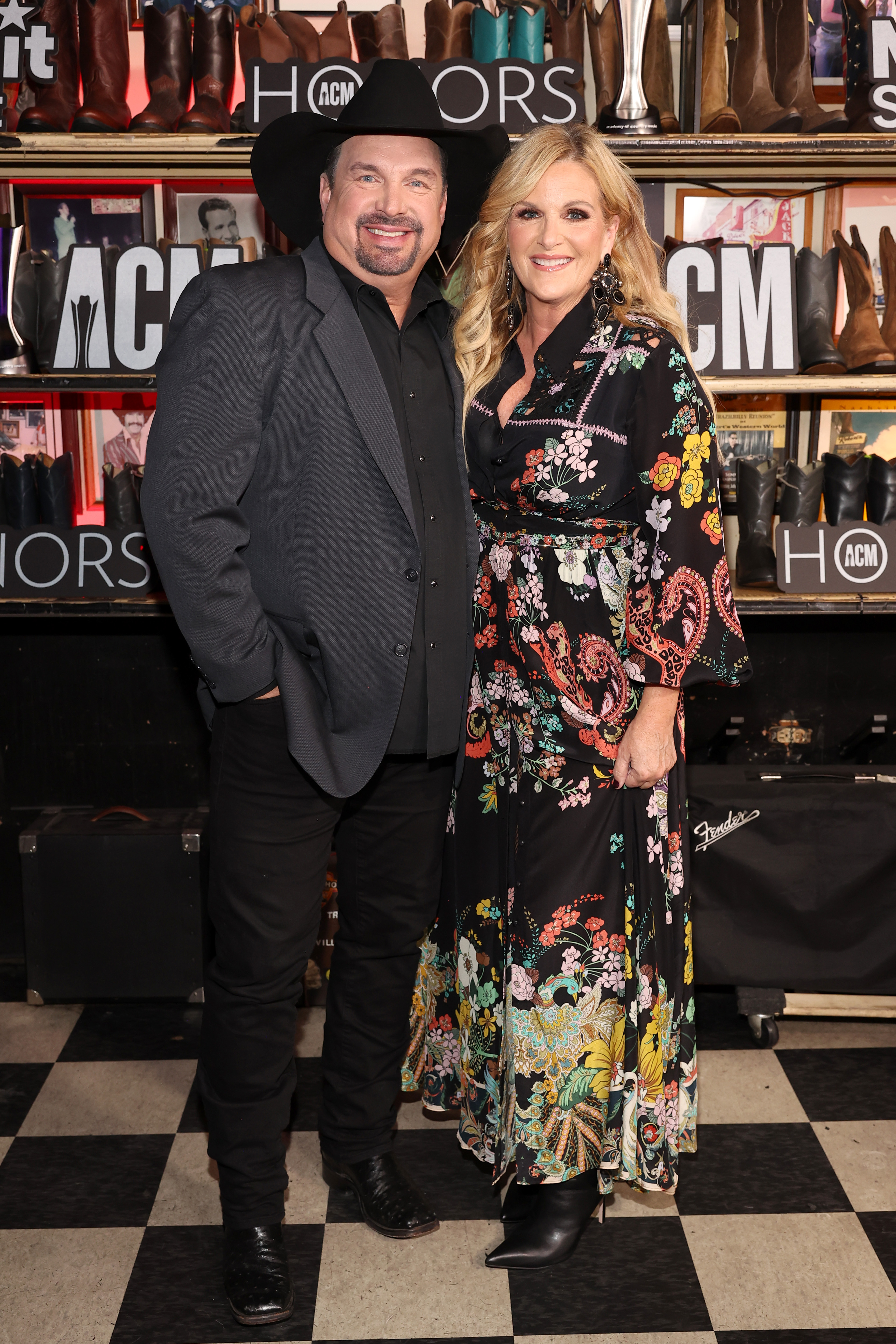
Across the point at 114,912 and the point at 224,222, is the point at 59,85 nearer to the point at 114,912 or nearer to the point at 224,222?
the point at 224,222

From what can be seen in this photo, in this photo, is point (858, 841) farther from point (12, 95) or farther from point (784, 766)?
point (12, 95)

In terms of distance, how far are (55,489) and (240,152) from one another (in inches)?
36.8

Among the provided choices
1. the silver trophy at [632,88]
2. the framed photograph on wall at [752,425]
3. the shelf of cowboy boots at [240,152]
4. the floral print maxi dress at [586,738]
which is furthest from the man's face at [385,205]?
the framed photograph on wall at [752,425]

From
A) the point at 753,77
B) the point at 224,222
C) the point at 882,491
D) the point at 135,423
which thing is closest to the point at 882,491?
the point at 882,491

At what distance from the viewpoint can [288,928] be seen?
6.54ft

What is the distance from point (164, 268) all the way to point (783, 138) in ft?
4.83

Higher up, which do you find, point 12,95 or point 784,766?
point 12,95

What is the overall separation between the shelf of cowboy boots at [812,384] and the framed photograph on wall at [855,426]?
40cm

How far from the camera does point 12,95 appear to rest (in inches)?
118

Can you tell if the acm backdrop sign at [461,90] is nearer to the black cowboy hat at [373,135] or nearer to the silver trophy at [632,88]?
the silver trophy at [632,88]

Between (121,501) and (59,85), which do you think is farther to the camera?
(121,501)

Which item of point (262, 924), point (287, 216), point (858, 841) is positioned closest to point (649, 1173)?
point (262, 924)

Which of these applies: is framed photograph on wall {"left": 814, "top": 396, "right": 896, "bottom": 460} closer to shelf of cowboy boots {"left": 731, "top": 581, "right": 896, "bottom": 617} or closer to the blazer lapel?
shelf of cowboy boots {"left": 731, "top": 581, "right": 896, "bottom": 617}

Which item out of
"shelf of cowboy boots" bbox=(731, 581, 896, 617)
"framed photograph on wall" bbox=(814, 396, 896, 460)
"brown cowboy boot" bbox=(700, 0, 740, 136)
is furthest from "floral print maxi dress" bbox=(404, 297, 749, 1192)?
"framed photograph on wall" bbox=(814, 396, 896, 460)
